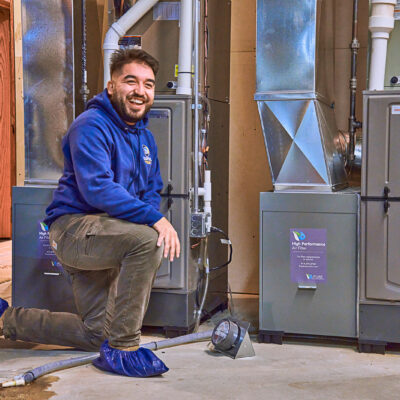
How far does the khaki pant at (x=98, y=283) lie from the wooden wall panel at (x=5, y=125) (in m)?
3.48

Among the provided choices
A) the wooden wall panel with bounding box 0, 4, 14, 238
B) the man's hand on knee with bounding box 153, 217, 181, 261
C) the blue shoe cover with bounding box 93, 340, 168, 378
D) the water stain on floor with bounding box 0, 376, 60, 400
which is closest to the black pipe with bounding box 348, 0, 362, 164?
the man's hand on knee with bounding box 153, 217, 181, 261

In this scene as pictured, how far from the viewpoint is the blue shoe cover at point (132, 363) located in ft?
8.03

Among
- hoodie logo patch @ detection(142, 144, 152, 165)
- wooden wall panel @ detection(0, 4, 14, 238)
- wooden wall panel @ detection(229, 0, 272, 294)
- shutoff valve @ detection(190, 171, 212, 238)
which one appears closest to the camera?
hoodie logo patch @ detection(142, 144, 152, 165)

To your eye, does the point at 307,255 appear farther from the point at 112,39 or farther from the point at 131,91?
the point at 112,39

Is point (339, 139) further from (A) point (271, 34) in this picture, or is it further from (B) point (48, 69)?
(B) point (48, 69)

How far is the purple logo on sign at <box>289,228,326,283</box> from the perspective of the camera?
297 cm

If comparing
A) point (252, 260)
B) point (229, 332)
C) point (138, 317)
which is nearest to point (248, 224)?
point (252, 260)

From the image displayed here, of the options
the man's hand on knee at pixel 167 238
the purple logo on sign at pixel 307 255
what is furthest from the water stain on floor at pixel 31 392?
the purple logo on sign at pixel 307 255

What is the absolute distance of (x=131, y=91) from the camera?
264 centimetres

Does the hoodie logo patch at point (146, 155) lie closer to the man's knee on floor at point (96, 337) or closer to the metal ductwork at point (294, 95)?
the metal ductwork at point (294, 95)

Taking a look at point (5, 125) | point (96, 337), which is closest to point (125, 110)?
point (96, 337)

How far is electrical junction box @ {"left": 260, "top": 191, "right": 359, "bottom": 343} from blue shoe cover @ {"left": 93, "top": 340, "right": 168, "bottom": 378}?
0.74 meters

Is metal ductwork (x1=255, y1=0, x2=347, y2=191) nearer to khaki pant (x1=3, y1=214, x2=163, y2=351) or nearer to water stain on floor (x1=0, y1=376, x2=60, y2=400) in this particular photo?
khaki pant (x1=3, y1=214, x2=163, y2=351)

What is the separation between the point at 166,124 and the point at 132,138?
16.9 inches
